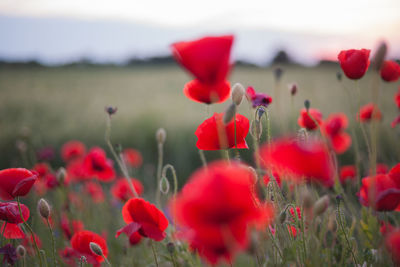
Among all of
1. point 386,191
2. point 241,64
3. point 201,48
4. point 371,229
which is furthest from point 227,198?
point 241,64

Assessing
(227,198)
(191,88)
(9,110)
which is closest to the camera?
(227,198)

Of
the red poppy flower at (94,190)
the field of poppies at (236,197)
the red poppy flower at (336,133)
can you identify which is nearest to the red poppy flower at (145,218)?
A: the field of poppies at (236,197)

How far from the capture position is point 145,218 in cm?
58

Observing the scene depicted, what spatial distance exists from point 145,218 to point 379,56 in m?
0.43

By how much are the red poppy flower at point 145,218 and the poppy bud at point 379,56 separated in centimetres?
38

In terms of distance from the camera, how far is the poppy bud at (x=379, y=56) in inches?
17.5

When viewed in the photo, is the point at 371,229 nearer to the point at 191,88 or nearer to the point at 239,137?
the point at 239,137

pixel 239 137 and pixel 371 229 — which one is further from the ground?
pixel 239 137

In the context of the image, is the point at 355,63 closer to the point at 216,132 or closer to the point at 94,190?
the point at 216,132

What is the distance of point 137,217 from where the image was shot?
58 cm

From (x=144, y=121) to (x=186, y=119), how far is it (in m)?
0.40

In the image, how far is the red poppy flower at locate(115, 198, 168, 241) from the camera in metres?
0.57

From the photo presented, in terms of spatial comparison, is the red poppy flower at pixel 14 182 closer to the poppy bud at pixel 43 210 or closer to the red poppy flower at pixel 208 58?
the poppy bud at pixel 43 210

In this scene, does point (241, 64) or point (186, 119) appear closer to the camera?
point (186, 119)
